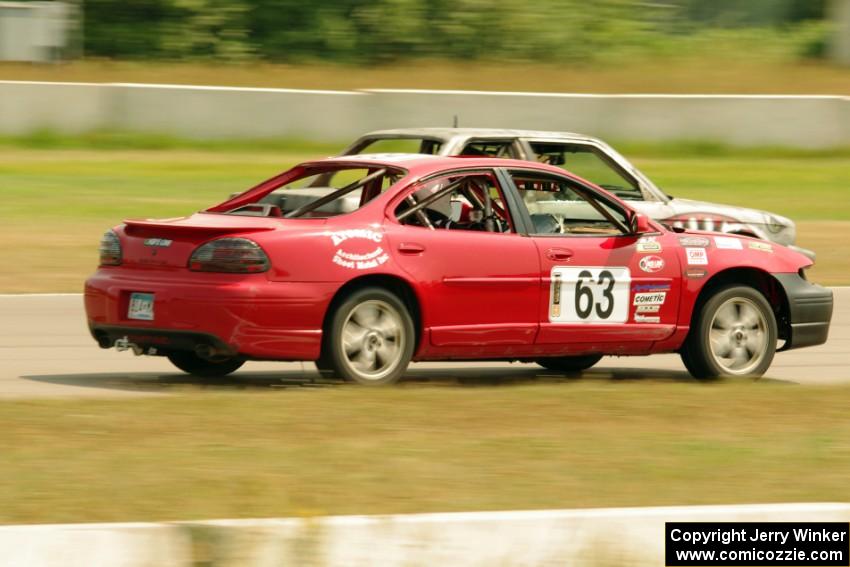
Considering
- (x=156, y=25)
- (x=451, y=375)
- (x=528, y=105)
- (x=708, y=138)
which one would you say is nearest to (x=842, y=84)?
A: (x=708, y=138)

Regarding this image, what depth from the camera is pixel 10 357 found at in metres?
11.2

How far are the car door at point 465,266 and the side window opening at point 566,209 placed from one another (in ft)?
1.04

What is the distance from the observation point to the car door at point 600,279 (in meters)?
10.1

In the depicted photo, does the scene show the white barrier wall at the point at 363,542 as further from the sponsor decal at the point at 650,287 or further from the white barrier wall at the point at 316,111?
the white barrier wall at the point at 316,111

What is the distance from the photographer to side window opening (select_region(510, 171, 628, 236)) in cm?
1042

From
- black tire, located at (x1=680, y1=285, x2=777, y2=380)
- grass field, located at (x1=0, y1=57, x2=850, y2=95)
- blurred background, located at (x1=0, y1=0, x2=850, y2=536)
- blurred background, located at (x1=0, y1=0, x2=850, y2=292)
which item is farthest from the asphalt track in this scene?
grass field, located at (x1=0, y1=57, x2=850, y2=95)

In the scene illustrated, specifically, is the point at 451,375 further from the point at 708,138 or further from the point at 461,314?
the point at 708,138

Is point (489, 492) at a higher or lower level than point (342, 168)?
lower

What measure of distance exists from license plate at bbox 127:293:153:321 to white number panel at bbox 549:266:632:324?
93.4 inches

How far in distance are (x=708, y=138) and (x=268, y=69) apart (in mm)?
9276

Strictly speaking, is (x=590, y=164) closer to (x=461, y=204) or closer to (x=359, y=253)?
(x=461, y=204)

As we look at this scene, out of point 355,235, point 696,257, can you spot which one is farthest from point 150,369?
Answer: point 696,257

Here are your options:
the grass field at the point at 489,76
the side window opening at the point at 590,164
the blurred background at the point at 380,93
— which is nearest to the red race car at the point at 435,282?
the side window opening at the point at 590,164

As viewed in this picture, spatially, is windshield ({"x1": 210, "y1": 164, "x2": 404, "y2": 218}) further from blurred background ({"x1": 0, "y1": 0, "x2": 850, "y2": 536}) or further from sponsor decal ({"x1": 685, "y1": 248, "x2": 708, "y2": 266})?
sponsor decal ({"x1": 685, "y1": 248, "x2": 708, "y2": 266})
